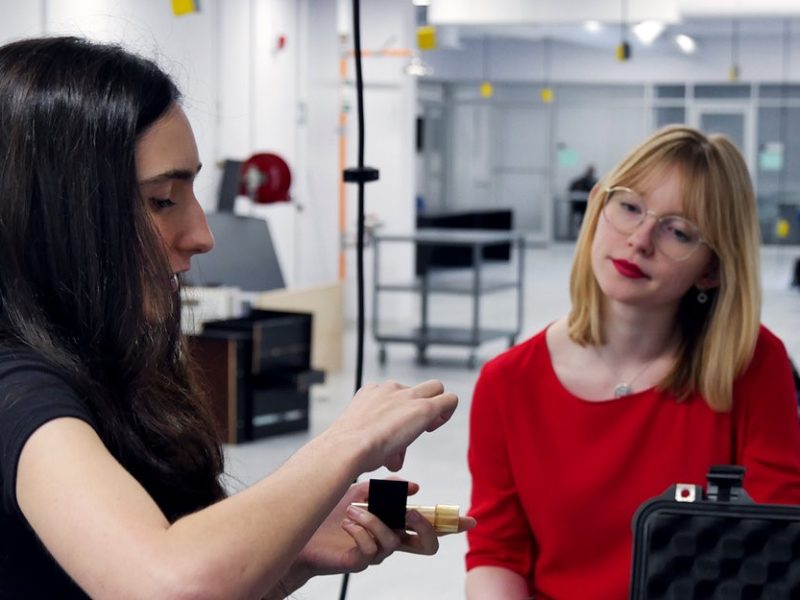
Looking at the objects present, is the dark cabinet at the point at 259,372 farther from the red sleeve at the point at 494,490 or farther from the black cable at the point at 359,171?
the black cable at the point at 359,171

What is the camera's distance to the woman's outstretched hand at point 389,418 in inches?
40.1

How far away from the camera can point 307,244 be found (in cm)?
988

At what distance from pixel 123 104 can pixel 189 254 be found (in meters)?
0.16

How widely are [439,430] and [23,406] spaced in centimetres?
543

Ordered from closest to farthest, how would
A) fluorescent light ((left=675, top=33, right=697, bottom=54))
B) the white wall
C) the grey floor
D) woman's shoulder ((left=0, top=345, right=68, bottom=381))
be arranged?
1. woman's shoulder ((left=0, top=345, right=68, bottom=381))
2. the grey floor
3. fluorescent light ((left=675, top=33, right=697, bottom=54))
4. the white wall

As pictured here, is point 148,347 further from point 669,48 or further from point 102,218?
point 669,48

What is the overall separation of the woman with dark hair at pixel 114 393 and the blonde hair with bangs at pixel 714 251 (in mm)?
753

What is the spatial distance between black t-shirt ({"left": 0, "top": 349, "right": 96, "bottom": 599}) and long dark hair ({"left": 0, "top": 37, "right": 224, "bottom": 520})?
39 mm

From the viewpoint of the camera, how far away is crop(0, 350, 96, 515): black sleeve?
0.94 meters

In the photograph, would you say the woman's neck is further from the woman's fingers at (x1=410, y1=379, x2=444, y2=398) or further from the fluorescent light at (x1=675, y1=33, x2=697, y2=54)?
the fluorescent light at (x1=675, y1=33, x2=697, y2=54)

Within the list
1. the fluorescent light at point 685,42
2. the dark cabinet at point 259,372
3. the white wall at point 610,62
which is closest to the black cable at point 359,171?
the dark cabinet at point 259,372

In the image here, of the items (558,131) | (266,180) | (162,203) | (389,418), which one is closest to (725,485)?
(389,418)

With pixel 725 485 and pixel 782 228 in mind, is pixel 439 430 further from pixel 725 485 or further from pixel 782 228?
pixel 782 228

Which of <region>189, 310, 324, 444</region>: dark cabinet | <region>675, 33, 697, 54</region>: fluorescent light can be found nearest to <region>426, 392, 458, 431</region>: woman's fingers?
<region>189, 310, 324, 444</region>: dark cabinet
